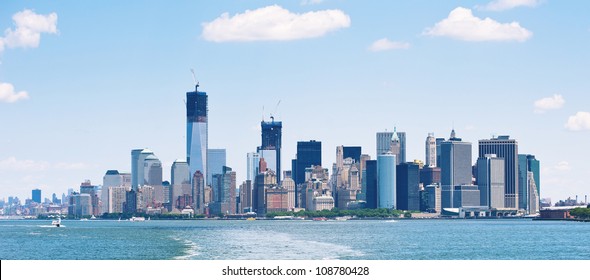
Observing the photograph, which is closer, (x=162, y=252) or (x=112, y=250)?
(x=162, y=252)
